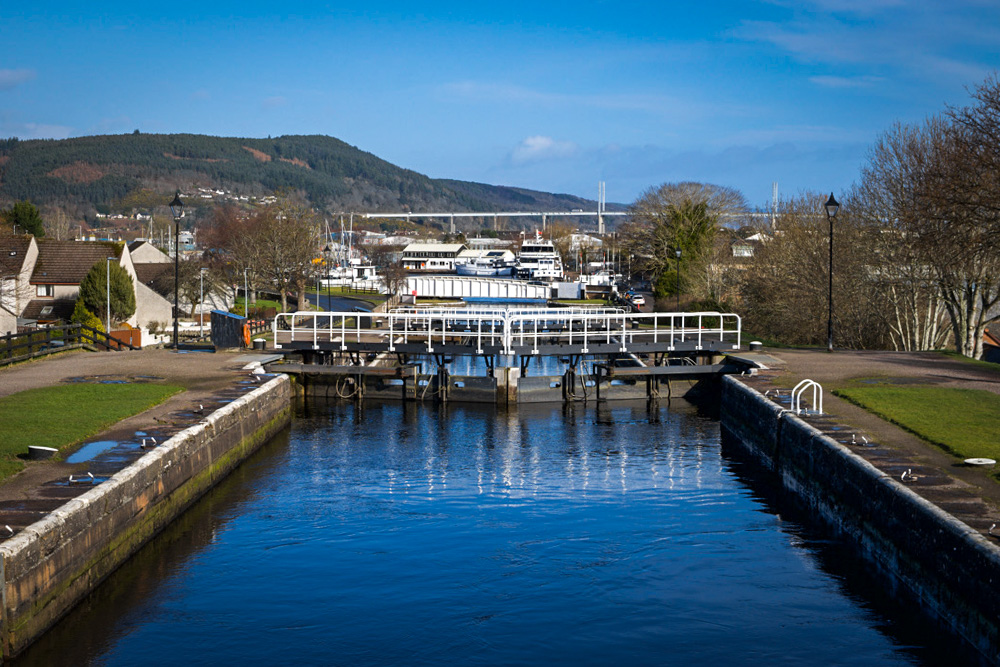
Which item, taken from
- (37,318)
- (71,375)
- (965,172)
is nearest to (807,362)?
(965,172)

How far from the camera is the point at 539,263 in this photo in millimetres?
121688

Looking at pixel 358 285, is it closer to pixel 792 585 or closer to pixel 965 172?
pixel 965 172

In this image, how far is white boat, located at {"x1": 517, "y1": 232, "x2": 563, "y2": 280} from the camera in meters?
120

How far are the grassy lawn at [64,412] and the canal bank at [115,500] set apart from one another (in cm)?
62

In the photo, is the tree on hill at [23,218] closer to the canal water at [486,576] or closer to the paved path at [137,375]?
the paved path at [137,375]

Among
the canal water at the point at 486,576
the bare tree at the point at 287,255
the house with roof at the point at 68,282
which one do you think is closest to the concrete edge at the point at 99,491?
the canal water at the point at 486,576

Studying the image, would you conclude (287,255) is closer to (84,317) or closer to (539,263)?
(84,317)

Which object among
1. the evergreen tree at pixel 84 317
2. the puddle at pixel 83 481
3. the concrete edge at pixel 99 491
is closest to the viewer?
the concrete edge at pixel 99 491

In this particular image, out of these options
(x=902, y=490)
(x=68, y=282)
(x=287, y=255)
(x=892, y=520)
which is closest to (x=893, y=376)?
(x=892, y=520)

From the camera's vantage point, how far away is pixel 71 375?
29.7 meters

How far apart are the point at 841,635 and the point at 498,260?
12891cm

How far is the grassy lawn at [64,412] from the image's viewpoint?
19377 millimetres

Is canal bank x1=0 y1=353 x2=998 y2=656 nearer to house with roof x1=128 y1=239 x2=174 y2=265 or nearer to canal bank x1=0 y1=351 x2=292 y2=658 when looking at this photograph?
canal bank x1=0 y1=351 x2=292 y2=658

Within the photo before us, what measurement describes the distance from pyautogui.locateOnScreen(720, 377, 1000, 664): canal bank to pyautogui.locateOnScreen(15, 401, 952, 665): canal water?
510 mm
